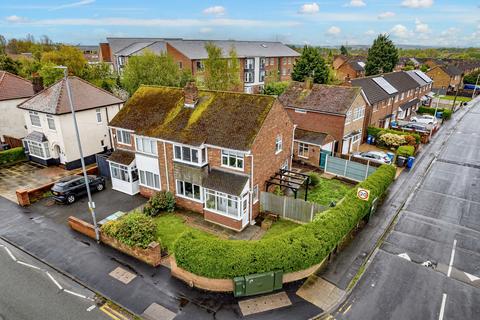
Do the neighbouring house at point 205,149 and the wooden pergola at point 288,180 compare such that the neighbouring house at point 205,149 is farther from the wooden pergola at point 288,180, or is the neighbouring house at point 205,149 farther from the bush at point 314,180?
the bush at point 314,180

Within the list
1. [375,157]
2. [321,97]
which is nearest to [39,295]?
[375,157]

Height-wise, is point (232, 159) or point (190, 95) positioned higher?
point (190, 95)

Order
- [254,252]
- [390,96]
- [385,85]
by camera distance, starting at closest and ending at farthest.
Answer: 1. [254,252]
2. [390,96]
3. [385,85]

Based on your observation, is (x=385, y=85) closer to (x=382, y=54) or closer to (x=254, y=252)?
(x=382, y=54)

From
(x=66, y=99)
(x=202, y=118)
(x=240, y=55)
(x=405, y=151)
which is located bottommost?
(x=405, y=151)

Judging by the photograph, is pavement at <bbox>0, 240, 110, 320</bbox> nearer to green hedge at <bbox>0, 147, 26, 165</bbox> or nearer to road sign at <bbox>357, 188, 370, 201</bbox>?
road sign at <bbox>357, 188, 370, 201</bbox>

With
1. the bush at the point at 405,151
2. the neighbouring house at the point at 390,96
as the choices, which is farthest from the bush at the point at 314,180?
the neighbouring house at the point at 390,96

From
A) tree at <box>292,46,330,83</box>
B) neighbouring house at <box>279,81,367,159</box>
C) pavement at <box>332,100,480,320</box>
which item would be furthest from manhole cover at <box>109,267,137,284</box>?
tree at <box>292,46,330,83</box>
